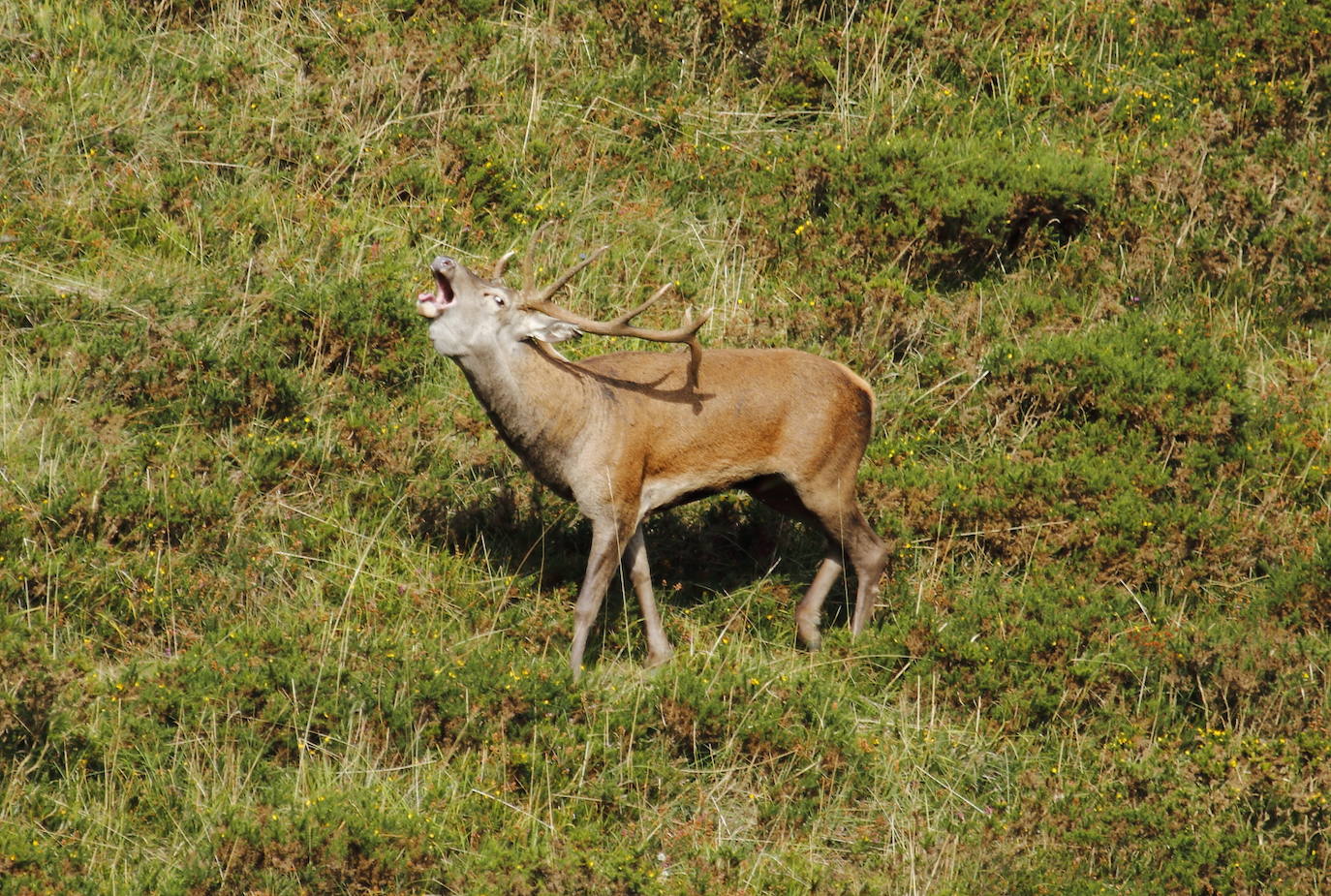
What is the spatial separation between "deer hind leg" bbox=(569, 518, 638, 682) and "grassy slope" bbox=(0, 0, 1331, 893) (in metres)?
0.20

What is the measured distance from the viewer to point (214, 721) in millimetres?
7234

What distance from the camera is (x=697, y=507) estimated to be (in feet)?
30.7

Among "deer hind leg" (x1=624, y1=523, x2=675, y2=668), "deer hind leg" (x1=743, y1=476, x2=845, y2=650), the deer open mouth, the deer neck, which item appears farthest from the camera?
"deer hind leg" (x1=743, y1=476, x2=845, y2=650)

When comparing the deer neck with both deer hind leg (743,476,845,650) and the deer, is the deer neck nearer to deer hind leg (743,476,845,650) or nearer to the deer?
the deer

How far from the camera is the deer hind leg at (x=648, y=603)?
8297 millimetres

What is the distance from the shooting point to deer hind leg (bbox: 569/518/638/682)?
317 inches

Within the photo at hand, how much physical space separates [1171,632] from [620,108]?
5159 millimetres

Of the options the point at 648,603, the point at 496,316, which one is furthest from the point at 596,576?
the point at 496,316

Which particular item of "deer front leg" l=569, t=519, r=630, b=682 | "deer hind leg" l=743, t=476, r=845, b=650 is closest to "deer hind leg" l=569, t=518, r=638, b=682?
"deer front leg" l=569, t=519, r=630, b=682

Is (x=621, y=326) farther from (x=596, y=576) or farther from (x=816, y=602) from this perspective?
(x=816, y=602)

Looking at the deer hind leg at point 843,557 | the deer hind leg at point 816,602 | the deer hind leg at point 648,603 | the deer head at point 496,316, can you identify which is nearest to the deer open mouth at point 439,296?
the deer head at point 496,316

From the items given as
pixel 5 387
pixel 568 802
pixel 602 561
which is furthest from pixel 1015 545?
pixel 5 387

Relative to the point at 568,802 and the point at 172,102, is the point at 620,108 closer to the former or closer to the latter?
the point at 172,102

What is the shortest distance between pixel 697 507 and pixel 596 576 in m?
1.44
